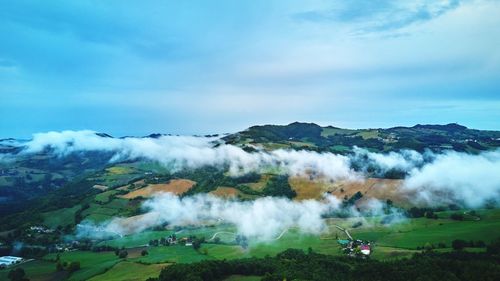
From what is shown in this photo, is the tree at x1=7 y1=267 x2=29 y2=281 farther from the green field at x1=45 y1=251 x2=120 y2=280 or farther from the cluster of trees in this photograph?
the cluster of trees

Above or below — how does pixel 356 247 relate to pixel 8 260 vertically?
A: above

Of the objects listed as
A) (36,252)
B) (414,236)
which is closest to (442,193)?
(414,236)

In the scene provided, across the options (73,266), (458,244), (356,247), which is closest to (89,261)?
(73,266)

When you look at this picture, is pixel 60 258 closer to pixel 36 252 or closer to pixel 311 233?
pixel 36 252

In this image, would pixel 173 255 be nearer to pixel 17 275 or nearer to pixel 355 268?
pixel 17 275

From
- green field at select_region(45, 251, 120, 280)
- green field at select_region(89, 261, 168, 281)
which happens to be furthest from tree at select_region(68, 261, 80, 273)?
green field at select_region(89, 261, 168, 281)

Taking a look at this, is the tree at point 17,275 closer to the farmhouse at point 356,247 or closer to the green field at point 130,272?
the green field at point 130,272

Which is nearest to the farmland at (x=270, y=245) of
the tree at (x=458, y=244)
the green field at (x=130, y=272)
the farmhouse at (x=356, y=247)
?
the green field at (x=130, y=272)
